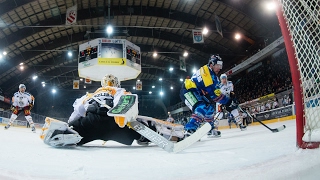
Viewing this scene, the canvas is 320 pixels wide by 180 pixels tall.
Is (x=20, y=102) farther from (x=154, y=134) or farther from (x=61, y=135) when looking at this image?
(x=154, y=134)

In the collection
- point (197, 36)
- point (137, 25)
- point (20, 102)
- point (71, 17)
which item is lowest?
point (20, 102)

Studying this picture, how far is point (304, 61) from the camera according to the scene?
180cm

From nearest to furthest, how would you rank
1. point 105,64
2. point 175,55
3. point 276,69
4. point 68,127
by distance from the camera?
point 68,127 < point 105,64 < point 276,69 < point 175,55

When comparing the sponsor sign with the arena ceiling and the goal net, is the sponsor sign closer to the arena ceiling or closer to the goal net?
the arena ceiling

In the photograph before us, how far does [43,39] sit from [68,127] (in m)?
20.2

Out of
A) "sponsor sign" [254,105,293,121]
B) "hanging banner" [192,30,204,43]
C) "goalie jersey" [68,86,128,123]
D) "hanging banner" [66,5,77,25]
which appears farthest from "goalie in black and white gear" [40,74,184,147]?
"hanging banner" [192,30,204,43]

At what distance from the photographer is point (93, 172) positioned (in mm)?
1489

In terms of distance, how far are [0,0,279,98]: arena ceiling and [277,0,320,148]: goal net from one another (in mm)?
12473

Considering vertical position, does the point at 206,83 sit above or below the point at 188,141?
above

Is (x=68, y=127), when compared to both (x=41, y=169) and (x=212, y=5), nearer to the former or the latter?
(x=41, y=169)

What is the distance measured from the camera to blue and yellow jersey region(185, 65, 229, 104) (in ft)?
14.0

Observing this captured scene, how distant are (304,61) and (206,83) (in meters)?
2.49

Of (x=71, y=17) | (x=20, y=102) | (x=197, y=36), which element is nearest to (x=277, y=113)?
(x=197, y=36)

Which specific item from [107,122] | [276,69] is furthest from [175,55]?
[107,122]
